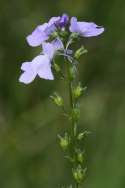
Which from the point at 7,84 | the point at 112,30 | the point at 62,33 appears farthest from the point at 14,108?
the point at 62,33

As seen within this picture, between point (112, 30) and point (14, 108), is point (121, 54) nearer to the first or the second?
point (112, 30)

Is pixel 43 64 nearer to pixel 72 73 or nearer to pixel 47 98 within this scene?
pixel 72 73

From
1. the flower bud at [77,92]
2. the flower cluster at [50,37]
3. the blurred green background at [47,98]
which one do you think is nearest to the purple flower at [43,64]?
the flower cluster at [50,37]

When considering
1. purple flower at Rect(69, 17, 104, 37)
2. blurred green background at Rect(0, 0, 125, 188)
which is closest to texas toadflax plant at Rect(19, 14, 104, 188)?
purple flower at Rect(69, 17, 104, 37)

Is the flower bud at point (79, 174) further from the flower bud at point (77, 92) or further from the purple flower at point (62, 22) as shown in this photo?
the purple flower at point (62, 22)

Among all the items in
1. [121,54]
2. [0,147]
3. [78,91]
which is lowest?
[0,147]

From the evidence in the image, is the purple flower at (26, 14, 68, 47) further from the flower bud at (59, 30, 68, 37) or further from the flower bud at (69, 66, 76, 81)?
the flower bud at (69, 66, 76, 81)

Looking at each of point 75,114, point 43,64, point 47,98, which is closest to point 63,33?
point 43,64
